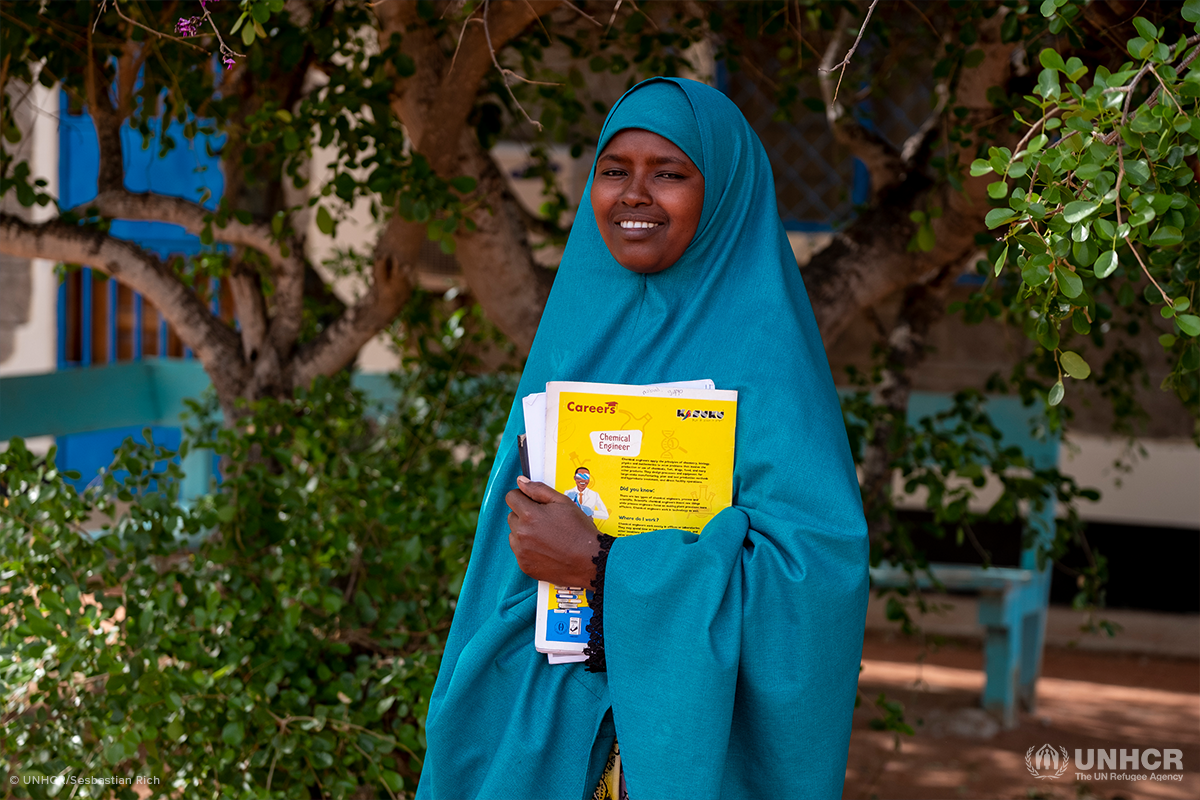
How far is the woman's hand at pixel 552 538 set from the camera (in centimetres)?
148

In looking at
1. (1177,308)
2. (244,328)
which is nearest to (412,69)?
(244,328)

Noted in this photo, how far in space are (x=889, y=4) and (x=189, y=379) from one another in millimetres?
3259

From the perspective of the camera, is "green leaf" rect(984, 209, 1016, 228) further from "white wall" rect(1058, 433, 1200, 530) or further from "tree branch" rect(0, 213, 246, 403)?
"white wall" rect(1058, 433, 1200, 530)

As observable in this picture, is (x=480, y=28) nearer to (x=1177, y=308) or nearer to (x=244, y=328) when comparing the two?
(x=244, y=328)

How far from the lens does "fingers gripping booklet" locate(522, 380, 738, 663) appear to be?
1.50 meters

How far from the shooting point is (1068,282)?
4.32 feet

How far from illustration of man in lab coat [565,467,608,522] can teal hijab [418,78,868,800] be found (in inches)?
2.9

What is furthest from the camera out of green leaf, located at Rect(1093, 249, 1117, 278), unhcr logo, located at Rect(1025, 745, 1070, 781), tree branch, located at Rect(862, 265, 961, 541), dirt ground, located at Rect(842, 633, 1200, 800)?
unhcr logo, located at Rect(1025, 745, 1070, 781)

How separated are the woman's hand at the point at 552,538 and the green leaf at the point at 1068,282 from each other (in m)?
0.71

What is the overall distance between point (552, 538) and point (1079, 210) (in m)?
0.82

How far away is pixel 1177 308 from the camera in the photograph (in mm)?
1339

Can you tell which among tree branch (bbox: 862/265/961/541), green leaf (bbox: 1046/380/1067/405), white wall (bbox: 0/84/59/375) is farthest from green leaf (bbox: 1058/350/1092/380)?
white wall (bbox: 0/84/59/375)

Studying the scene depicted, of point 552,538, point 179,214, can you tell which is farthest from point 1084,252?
point 179,214

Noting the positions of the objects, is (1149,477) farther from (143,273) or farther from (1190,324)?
(143,273)
